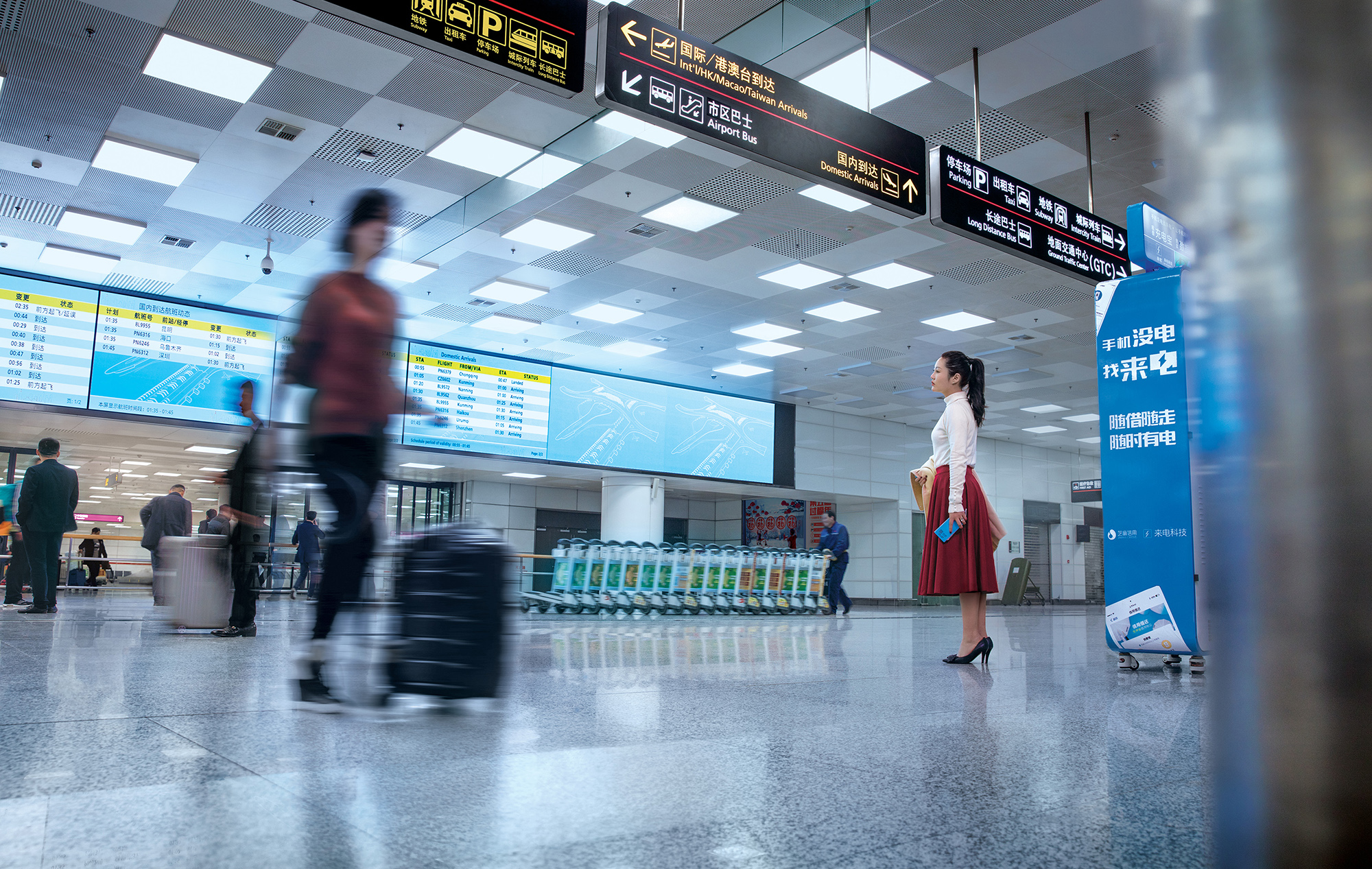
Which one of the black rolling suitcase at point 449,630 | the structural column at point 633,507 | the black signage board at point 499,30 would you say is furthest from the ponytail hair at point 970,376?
the structural column at point 633,507

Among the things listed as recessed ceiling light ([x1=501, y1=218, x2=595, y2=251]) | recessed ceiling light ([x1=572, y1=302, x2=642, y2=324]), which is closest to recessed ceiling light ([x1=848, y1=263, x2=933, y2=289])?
recessed ceiling light ([x1=572, y1=302, x2=642, y2=324])

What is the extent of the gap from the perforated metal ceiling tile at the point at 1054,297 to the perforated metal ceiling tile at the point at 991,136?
3869 millimetres

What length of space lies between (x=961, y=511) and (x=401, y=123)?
615 cm

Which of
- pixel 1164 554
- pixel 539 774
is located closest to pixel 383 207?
pixel 539 774

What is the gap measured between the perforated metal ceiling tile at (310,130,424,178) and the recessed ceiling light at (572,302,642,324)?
4489 mm

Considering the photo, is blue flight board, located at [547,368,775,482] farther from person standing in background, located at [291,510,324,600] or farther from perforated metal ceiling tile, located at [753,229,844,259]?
perforated metal ceiling tile, located at [753,229,844,259]

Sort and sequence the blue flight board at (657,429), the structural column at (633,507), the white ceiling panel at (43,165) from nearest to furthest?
the white ceiling panel at (43,165)
the blue flight board at (657,429)
the structural column at (633,507)

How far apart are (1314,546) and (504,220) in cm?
1024

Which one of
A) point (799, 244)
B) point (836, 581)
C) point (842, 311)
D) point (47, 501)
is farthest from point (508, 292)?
point (836, 581)

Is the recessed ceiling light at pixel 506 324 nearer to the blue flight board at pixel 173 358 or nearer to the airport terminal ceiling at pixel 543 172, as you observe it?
the airport terminal ceiling at pixel 543 172

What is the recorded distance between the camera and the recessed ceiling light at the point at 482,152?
8.33 meters

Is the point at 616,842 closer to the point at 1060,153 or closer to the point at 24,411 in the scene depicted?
the point at 1060,153

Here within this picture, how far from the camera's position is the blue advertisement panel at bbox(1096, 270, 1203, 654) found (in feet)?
16.5

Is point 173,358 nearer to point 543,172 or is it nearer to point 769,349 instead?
point 543,172
